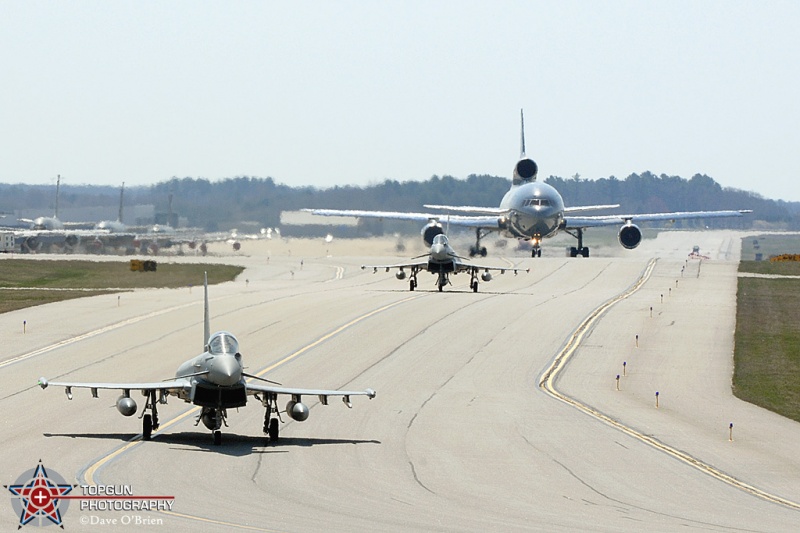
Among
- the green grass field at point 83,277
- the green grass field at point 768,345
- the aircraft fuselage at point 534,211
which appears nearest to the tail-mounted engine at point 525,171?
the aircraft fuselage at point 534,211

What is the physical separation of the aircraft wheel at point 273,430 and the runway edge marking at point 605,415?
941cm

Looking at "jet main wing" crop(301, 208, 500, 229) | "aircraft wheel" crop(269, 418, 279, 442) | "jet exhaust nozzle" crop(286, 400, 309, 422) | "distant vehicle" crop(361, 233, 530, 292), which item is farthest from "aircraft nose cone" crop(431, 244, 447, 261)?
"jet exhaust nozzle" crop(286, 400, 309, 422)

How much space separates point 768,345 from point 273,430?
30252 mm

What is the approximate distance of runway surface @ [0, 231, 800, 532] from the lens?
22.7 metres

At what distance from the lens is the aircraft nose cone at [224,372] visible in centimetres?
2623

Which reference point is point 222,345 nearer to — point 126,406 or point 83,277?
point 126,406

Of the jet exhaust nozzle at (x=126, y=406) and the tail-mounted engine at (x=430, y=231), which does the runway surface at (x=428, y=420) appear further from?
the tail-mounted engine at (x=430, y=231)

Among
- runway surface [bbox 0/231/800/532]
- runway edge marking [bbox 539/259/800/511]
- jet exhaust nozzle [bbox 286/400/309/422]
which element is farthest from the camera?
jet exhaust nozzle [bbox 286/400/309/422]

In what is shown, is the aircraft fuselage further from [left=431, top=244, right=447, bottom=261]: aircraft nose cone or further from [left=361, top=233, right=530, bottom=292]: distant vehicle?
[left=431, top=244, right=447, bottom=261]: aircraft nose cone

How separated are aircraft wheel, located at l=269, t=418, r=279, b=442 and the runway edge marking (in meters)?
9.41


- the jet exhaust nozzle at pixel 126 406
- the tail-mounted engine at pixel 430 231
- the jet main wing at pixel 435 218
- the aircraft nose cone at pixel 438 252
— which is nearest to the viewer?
the jet exhaust nozzle at pixel 126 406

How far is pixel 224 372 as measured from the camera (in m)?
26.2

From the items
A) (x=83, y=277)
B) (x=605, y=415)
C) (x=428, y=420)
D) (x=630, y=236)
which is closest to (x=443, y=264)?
(x=605, y=415)

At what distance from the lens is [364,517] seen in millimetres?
21219
